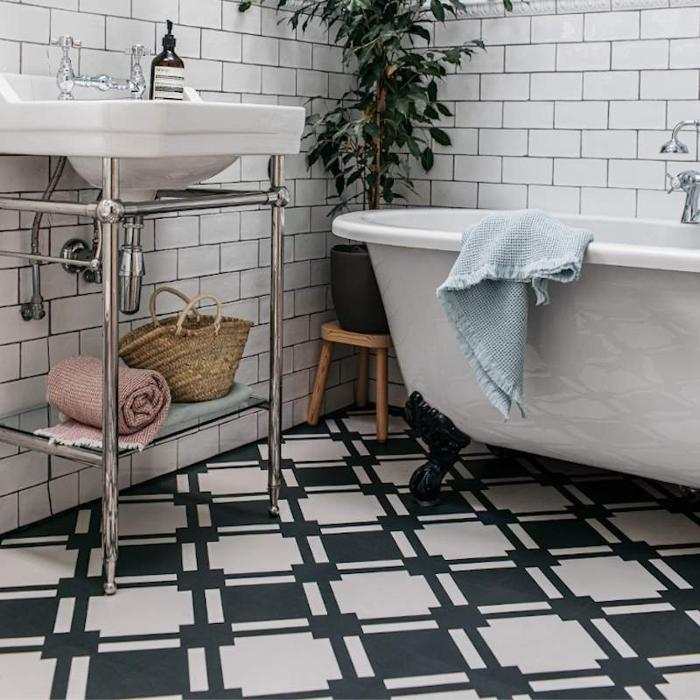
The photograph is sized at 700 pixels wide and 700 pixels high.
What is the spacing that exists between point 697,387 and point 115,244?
143cm

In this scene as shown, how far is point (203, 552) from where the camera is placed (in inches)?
105

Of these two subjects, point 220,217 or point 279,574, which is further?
point 220,217

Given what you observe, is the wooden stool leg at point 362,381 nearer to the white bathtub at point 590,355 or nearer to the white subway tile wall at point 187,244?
the white subway tile wall at point 187,244

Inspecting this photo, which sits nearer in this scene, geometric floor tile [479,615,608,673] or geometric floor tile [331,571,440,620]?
geometric floor tile [479,615,608,673]

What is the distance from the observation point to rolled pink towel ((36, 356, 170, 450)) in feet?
8.24

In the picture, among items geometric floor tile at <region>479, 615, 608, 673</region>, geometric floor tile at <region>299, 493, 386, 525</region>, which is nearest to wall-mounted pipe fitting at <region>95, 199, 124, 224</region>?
geometric floor tile at <region>299, 493, 386, 525</region>

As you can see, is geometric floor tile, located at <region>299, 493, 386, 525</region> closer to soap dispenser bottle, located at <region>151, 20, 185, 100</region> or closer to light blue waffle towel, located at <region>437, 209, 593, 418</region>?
light blue waffle towel, located at <region>437, 209, 593, 418</region>

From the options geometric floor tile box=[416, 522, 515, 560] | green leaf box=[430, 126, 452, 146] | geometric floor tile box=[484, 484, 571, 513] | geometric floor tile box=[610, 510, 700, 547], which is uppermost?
green leaf box=[430, 126, 452, 146]

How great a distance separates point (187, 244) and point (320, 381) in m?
0.83

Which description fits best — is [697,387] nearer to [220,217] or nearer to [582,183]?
[582,183]

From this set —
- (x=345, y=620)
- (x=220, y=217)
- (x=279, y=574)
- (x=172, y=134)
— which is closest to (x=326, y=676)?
(x=345, y=620)

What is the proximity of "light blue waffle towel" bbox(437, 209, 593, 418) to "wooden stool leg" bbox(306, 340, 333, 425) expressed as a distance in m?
A: 1.21

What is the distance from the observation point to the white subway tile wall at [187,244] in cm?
271

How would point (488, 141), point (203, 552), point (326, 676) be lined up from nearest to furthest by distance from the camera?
1. point (326, 676)
2. point (203, 552)
3. point (488, 141)
